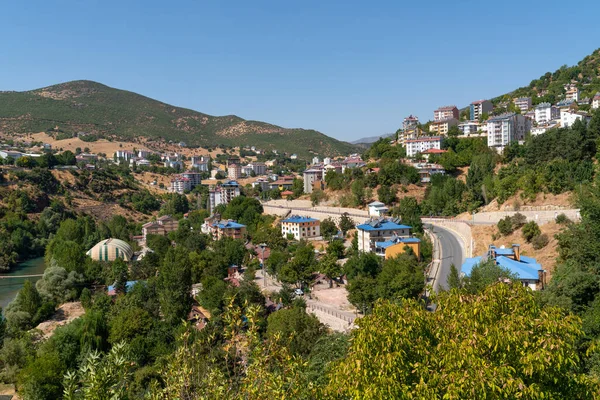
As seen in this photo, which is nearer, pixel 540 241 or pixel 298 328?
pixel 298 328

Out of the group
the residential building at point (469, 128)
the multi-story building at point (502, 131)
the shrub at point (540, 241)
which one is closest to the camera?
the shrub at point (540, 241)

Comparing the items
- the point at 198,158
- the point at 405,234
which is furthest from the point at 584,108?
the point at 198,158

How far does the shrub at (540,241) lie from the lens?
1961 cm

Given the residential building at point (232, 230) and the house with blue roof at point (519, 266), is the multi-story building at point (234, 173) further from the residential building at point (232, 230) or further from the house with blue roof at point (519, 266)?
the house with blue roof at point (519, 266)

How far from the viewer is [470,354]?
411cm

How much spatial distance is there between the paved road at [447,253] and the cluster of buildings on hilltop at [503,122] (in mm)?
16803

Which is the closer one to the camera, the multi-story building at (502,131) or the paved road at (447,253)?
the paved road at (447,253)

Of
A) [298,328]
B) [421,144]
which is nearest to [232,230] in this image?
[421,144]

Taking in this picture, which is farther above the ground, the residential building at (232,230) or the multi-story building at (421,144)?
the multi-story building at (421,144)

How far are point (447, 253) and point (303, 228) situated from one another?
44.3 feet

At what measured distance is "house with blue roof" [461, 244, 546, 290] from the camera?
16.4 metres

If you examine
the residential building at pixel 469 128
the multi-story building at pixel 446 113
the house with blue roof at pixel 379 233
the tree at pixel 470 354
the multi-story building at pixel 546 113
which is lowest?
the house with blue roof at pixel 379 233

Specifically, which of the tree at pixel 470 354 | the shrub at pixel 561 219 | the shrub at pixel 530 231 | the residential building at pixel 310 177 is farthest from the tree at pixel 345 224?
the tree at pixel 470 354

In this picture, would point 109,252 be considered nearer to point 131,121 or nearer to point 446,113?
point 446,113
